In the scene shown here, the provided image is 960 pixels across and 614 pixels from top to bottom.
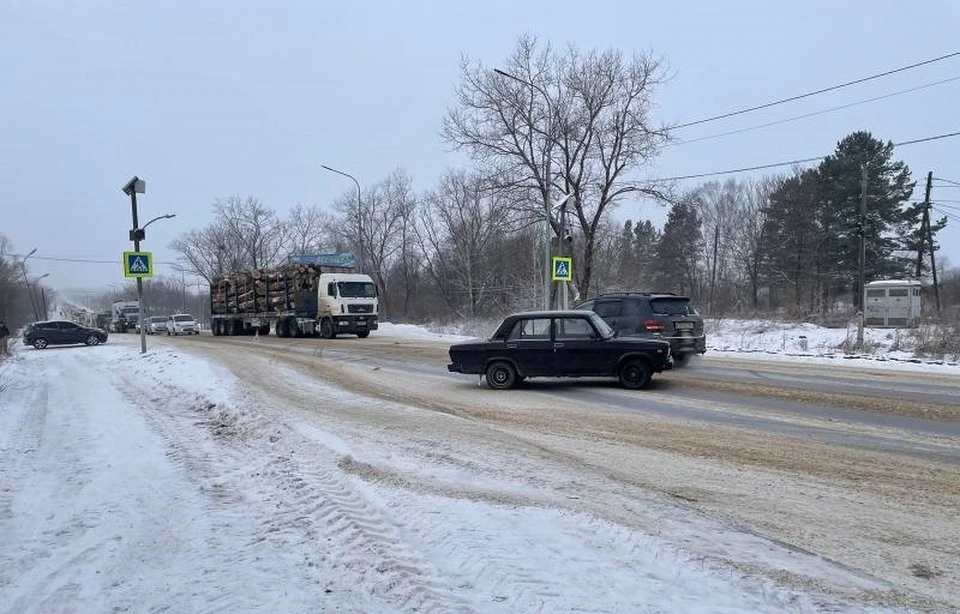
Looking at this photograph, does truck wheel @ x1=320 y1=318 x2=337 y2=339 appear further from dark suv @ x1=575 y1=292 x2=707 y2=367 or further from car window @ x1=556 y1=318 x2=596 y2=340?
car window @ x1=556 y1=318 x2=596 y2=340

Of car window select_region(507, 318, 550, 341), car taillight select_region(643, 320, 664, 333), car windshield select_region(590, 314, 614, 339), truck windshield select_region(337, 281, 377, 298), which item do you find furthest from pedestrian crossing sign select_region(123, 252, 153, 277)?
truck windshield select_region(337, 281, 377, 298)

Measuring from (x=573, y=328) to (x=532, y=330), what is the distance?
0.77m

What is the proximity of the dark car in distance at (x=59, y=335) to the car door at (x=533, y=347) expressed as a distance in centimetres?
3311

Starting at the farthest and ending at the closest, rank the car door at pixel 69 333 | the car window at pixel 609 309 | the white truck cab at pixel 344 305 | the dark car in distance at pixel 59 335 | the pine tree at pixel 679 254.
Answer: the pine tree at pixel 679 254, the car door at pixel 69 333, the dark car in distance at pixel 59 335, the white truck cab at pixel 344 305, the car window at pixel 609 309

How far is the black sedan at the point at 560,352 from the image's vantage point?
12992 millimetres

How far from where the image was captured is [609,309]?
683 inches

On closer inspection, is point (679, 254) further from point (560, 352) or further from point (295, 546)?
point (295, 546)

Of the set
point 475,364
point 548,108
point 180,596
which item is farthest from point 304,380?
point 548,108

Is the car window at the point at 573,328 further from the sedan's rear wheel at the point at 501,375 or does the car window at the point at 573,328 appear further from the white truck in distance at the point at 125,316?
the white truck in distance at the point at 125,316

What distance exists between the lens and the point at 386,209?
73562 millimetres

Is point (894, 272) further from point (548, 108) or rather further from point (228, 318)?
point (228, 318)

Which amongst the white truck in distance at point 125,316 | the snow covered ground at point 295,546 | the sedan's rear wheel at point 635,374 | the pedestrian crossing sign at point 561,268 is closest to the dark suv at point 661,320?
the sedan's rear wheel at point 635,374

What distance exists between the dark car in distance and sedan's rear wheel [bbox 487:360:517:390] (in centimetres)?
3268

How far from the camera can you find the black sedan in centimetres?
1299
